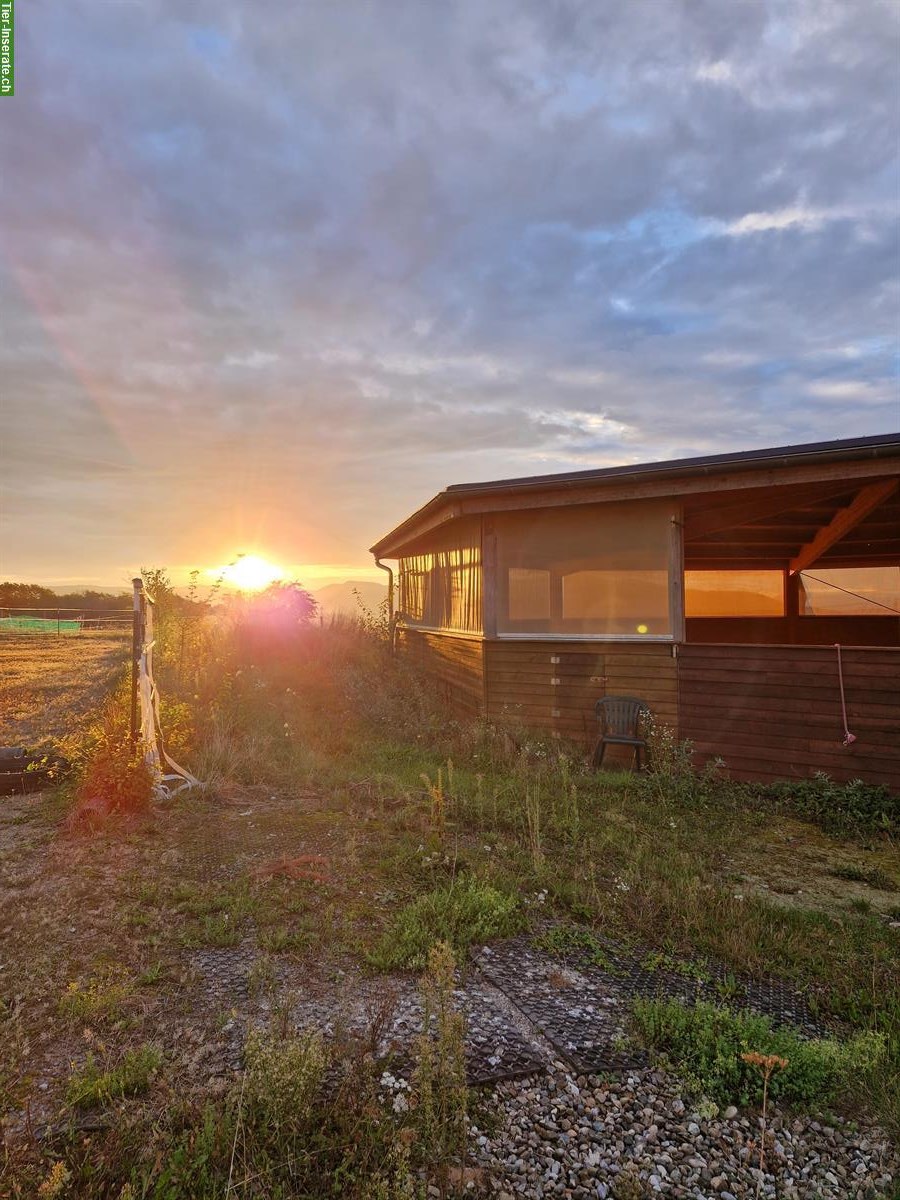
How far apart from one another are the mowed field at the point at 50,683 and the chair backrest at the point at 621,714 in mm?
6226

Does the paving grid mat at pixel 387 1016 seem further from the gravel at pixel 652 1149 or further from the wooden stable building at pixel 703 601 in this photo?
the wooden stable building at pixel 703 601

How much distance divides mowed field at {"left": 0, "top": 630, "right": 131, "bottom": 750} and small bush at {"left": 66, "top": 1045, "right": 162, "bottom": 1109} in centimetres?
572

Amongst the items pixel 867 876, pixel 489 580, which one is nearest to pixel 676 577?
pixel 489 580

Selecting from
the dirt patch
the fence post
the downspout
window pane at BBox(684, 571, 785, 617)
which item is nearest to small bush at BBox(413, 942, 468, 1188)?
the dirt patch

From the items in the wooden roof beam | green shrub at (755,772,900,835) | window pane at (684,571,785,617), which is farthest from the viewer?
window pane at (684,571,785,617)

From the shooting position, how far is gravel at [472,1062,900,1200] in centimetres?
222

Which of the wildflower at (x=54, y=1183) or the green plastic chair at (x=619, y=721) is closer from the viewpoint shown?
the wildflower at (x=54, y=1183)

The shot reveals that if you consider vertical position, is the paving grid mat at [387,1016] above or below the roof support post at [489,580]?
below

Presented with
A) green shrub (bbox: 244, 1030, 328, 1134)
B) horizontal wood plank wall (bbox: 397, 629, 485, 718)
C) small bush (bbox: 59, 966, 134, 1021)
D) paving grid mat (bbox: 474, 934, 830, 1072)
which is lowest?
paving grid mat (bbox: 474, 934, 830, 1072)

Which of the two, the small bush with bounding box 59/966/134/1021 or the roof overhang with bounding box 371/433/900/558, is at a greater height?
the roof overhang with bounding box 371/433/900/558

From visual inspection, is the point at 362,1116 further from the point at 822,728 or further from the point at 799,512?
the point at 799,512

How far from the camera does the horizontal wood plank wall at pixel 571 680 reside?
26.2 feet

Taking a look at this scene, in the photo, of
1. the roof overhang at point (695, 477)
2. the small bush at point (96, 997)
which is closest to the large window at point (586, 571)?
the roof overhang at point (695, 477)

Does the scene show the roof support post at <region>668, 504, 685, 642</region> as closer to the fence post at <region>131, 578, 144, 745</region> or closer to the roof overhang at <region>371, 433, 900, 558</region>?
the roof overhang at <region>371, 433, 900, 558</region>
